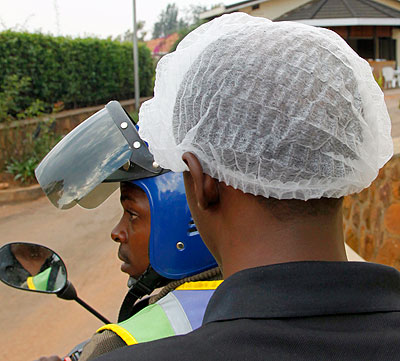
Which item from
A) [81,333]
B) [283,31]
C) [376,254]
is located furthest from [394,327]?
[376,254]

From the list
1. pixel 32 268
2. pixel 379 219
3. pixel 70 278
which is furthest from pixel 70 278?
pixel 32 268

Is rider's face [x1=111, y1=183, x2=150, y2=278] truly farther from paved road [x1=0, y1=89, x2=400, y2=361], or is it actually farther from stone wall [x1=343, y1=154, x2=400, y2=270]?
stone wall [x1=343, y1=154, x2=400, y2=270]

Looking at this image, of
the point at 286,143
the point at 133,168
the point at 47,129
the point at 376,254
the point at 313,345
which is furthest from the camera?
the point at 47,129

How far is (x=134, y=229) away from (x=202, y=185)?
841mm

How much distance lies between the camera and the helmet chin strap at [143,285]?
1.92m

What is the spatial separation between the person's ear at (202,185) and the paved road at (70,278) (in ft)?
11.4

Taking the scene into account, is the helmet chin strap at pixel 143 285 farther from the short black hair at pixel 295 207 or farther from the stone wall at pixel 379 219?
the stone wall at pixel 379 219

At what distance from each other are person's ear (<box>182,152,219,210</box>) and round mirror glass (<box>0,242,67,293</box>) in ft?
3.99

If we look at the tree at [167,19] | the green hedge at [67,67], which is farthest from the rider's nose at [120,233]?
the tree at [167,19]

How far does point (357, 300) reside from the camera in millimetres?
953

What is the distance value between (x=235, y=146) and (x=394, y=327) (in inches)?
18.1

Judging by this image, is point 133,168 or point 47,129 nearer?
point 133,168

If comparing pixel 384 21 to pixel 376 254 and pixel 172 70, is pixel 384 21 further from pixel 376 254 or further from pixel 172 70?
pixel 172 70

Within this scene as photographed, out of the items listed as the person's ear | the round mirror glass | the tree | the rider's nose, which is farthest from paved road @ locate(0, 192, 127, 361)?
the tree
